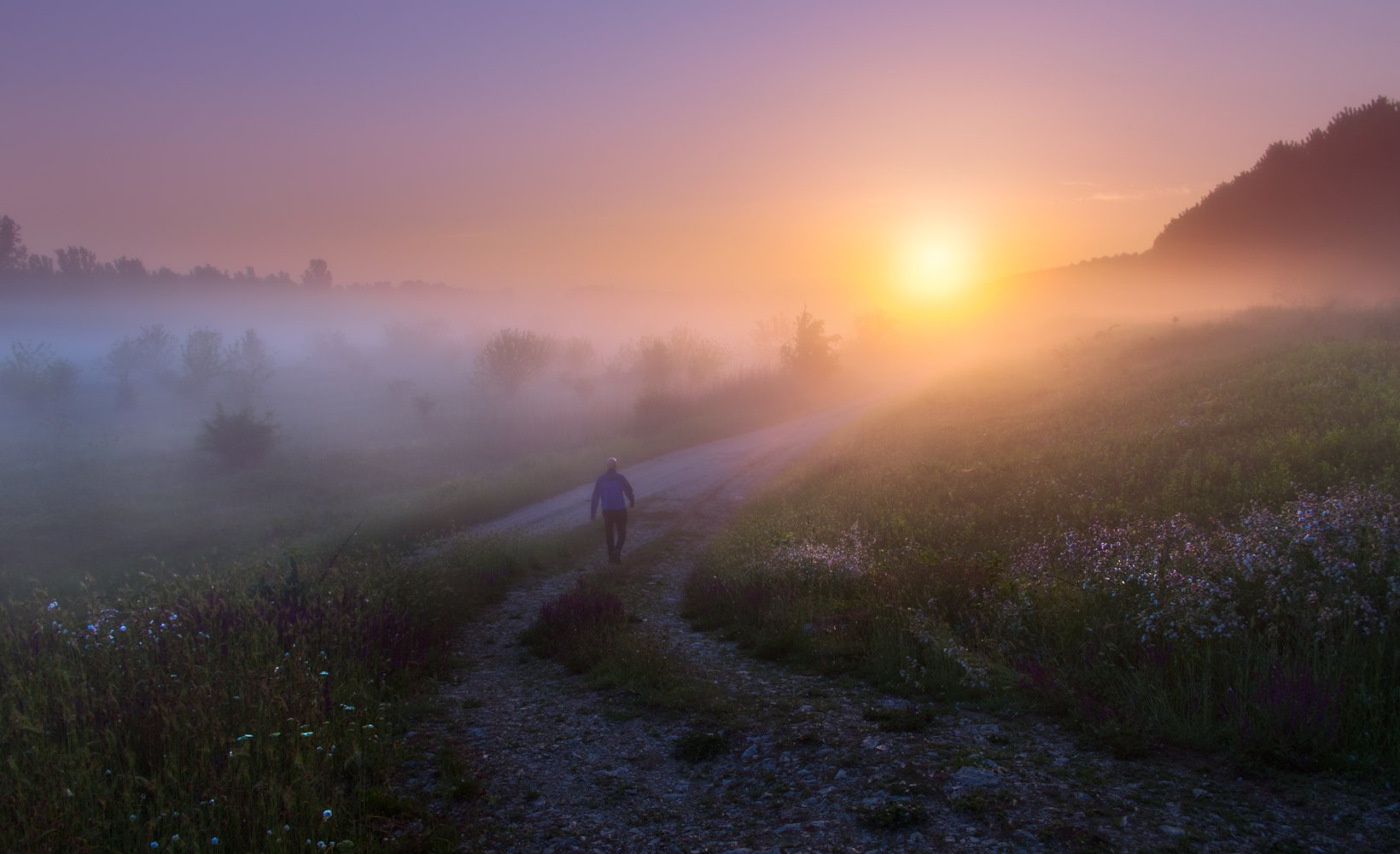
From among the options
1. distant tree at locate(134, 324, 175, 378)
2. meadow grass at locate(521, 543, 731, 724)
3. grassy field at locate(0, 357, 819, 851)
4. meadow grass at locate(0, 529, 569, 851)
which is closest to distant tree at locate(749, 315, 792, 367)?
distant tree at locate(134, 324, 175, 378)

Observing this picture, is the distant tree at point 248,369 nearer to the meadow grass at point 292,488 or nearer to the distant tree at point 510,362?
the meadow grass at point 292,488

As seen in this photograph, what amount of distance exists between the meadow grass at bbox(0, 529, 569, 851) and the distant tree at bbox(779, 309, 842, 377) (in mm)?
44405

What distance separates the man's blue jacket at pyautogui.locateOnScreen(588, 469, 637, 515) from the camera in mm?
15959

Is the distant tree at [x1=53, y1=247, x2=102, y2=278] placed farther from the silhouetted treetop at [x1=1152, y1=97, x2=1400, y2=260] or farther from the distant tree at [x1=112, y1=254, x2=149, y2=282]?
the silhouetted treetop at [x1=1152, y1=97, x2=1400, y2=260]

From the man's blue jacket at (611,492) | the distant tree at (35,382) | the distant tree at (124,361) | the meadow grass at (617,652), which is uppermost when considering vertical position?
the distant tree at (124,361)

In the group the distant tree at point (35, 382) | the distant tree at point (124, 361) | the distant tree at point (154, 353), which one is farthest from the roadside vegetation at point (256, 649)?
the distant tree at point (154, 353)

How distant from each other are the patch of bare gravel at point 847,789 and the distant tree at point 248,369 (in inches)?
2699

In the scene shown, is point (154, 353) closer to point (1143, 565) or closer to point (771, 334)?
point (771, 334)

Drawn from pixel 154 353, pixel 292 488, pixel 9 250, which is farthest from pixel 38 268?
pixel 292 488

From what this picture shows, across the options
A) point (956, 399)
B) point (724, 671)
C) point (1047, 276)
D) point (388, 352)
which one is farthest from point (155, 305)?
point (724, 671)

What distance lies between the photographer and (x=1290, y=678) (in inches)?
210

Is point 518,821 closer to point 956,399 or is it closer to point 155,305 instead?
point 956,399

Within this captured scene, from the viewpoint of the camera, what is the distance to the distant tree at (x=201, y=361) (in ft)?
225

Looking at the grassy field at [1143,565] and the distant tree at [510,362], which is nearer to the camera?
the grassy field at [1143,565]
